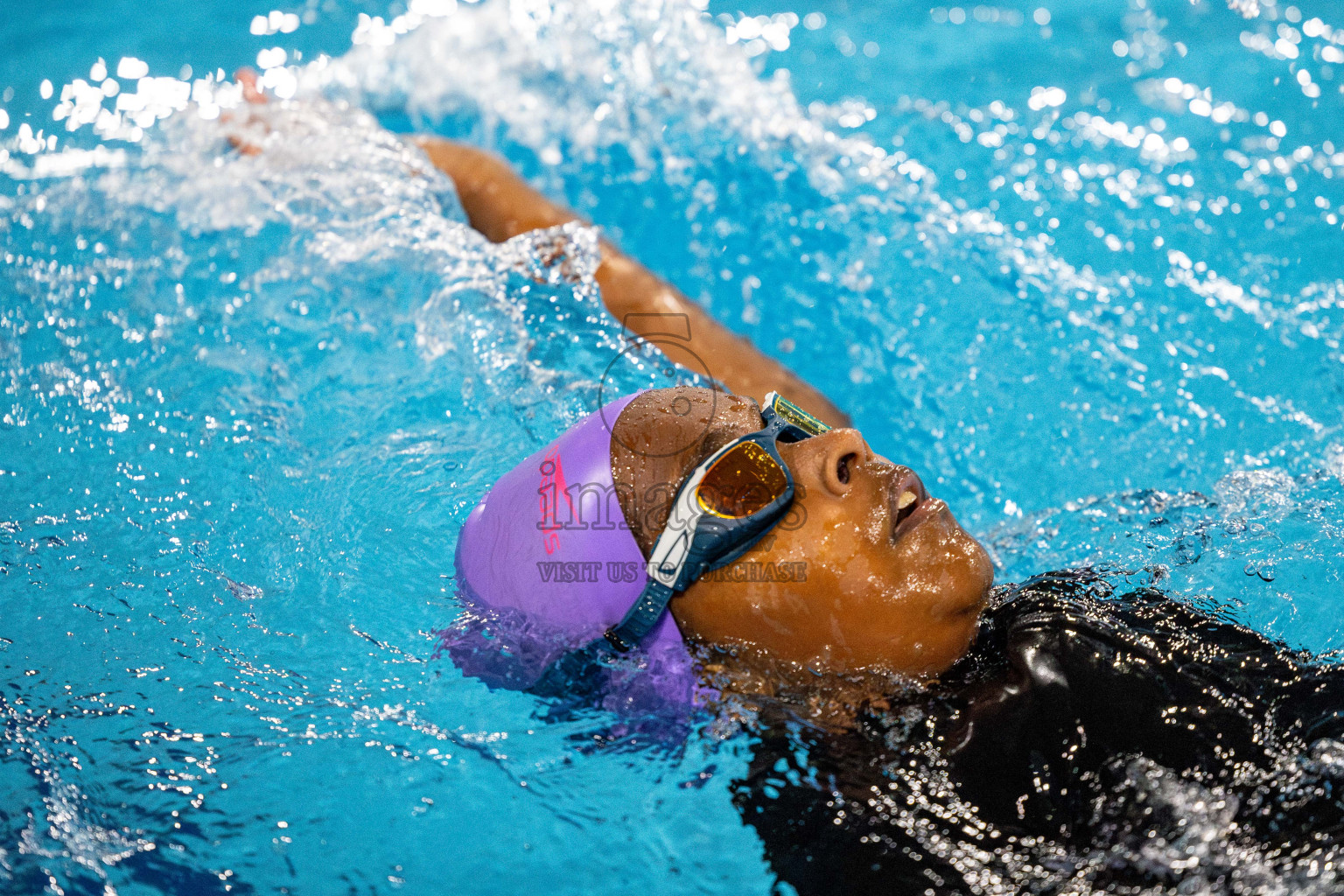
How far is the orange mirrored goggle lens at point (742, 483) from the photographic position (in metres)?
2.26

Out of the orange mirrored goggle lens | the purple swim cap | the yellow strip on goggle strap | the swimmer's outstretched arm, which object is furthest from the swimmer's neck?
the swimmer's outstretched arm

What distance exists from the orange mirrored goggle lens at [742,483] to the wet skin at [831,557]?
0.05 metres

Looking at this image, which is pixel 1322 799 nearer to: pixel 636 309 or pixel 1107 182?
pixel 636 309

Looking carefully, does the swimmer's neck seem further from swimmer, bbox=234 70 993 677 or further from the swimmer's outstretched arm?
the swimmer's outstretched arm

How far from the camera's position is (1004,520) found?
3662mm

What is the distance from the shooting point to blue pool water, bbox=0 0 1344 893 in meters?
2.37

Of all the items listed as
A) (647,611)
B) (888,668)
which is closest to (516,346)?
(647,611)

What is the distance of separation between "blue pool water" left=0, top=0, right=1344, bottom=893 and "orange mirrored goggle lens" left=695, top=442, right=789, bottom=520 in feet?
1.72

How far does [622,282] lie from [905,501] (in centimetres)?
177

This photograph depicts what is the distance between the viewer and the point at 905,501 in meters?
2.37

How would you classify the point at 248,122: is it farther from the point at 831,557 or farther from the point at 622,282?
the point at 831,557

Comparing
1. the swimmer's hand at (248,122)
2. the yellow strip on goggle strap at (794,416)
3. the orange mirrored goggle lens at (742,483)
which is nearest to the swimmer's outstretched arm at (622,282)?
the swimmer's hand at (248,122)

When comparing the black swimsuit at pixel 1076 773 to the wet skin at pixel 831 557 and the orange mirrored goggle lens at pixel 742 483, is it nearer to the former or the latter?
the wet skin at pixel 831 557

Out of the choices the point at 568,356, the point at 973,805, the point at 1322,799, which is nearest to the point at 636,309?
the point at 568,356
